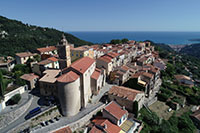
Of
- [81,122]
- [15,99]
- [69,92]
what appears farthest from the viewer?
[15,99]

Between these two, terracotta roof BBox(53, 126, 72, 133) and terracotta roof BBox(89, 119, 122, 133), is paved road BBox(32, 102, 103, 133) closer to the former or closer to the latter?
terracotta roof BBox(53, 126, 72, 133)

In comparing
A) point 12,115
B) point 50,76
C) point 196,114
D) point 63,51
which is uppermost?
point 63,51

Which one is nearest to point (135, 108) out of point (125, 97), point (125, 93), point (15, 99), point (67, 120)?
point (125, 97)

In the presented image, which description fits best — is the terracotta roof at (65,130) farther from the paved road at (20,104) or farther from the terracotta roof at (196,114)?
the terracotta roof at (196,114)

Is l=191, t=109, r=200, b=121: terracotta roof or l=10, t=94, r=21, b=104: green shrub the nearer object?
l=10, t=94, r=21, b=104: green shrub

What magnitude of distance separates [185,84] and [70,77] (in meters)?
49.2

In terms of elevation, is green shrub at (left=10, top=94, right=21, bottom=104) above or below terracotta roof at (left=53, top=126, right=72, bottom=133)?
above

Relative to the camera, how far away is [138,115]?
3133 cm

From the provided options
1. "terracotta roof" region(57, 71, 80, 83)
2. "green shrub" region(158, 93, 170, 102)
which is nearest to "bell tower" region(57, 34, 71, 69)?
"terracotta roof" region(57, 71, 80, 83)

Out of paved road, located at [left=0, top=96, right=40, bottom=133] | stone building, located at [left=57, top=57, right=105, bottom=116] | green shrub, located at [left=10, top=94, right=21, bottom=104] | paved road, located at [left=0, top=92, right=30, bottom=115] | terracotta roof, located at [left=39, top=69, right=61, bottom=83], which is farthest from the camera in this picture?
terracotta roof, located at [left=39, top=69, right=61, bottom=83]

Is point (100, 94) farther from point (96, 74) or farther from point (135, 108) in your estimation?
point (135, 108)

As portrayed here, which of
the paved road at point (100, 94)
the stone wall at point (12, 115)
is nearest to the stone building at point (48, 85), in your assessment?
the stone wall at point (12, 115)

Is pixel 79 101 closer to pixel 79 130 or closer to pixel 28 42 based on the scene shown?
pixel 79 130

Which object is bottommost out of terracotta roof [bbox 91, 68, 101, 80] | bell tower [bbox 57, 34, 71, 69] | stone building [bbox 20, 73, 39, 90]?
stone building [bbox 20, 73, 39, 90]
